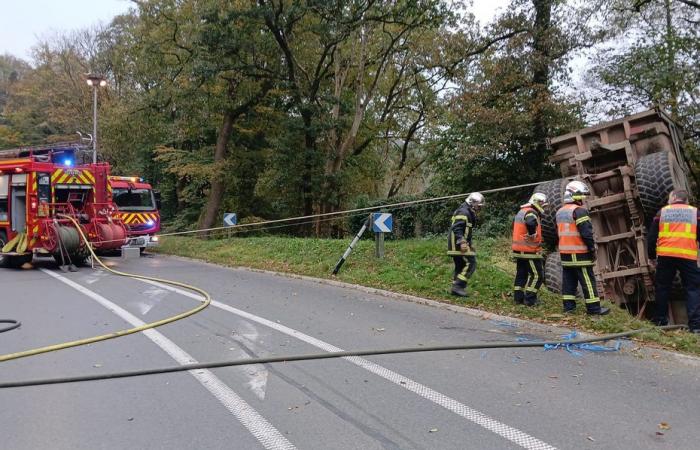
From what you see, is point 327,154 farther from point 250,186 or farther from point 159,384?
point 159,384

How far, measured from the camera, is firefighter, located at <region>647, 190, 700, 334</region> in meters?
6.52

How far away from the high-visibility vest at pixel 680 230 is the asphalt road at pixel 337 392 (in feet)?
5.98

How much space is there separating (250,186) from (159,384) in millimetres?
22097

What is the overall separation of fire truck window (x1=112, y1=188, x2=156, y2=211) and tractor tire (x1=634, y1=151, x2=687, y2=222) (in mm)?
15816

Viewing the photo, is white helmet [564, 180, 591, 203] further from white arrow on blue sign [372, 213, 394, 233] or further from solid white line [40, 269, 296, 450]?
solid white line [40, 269, 296, 450]

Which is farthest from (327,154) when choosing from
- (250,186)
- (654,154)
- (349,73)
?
(654,154)

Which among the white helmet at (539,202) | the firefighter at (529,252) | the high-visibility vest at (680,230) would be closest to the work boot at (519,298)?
the firefighter at (529,252)

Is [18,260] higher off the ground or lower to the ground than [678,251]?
lower

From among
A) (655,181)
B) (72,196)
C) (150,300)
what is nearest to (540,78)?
(655,181)

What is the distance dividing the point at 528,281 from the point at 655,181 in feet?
7.47

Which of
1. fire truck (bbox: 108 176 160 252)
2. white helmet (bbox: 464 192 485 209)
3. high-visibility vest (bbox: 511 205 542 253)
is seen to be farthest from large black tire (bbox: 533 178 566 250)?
fire truck (bbox: 108 176 160 252)

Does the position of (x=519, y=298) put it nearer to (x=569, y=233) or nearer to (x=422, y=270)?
(x=569, y=233)

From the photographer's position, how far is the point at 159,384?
465cm

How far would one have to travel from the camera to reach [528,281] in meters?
7.91
